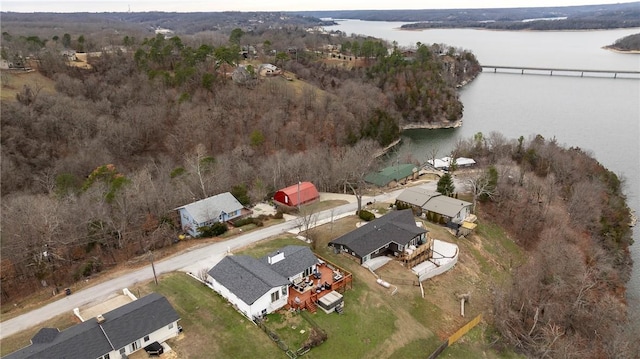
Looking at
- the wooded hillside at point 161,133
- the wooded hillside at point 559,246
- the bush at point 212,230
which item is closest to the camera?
the wooded hillside at point 559,246

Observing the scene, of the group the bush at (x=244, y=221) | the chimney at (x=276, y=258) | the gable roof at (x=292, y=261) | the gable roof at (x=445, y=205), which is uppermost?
the chimney at (x=276, y=258)

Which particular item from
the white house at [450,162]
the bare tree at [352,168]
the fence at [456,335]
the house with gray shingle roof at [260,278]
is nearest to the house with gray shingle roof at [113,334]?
the house with gray shingle roof at [260,278]

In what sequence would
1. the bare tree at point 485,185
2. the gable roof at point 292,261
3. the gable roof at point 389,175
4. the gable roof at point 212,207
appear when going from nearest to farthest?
1. the gable roof at point 292,261
2. the gable roof at point 212,207
3. the bare tree at point 485,185
4. the gable roof at point 389,175

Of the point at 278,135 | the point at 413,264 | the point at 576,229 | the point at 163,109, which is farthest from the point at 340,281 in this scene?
the point at 163,109

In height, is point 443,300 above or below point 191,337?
below

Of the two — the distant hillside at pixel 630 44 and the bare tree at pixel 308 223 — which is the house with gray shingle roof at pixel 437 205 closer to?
the bare tree at pixel 308 223

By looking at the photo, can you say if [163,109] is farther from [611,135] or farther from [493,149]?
[611,135]
